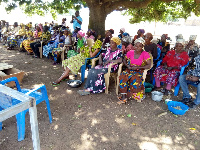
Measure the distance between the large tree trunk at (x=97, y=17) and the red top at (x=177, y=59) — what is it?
170 inches

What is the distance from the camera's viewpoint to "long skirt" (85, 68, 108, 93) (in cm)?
425

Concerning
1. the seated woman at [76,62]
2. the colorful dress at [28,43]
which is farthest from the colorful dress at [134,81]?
the colorful dress at [28,43]

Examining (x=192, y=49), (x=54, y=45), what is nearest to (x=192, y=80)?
(x=192, y=49)

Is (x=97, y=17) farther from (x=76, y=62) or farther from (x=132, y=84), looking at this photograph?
(x=132, y=84)

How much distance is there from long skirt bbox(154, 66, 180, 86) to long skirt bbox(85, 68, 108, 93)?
4.72 ft

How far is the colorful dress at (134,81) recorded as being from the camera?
12.7ft

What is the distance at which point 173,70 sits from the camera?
4.30 meters

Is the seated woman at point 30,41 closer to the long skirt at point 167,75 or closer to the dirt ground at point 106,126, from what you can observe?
the dirt ground at point 106,126

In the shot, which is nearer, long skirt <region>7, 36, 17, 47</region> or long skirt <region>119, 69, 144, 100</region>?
long skirt <region>119, 69, 144, 100</region>

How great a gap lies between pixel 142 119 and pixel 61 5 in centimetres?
823

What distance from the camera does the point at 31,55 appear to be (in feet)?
26.5

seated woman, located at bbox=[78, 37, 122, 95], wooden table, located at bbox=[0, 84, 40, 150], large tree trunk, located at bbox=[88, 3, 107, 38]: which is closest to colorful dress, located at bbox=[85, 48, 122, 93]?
seated woman, located at bbox=[78, 37, 122, 95]

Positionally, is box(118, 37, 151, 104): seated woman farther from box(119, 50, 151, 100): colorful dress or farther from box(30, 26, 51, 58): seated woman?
box(30, 26, 51, 58): seated woman

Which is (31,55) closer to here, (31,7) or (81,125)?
(31,7)
